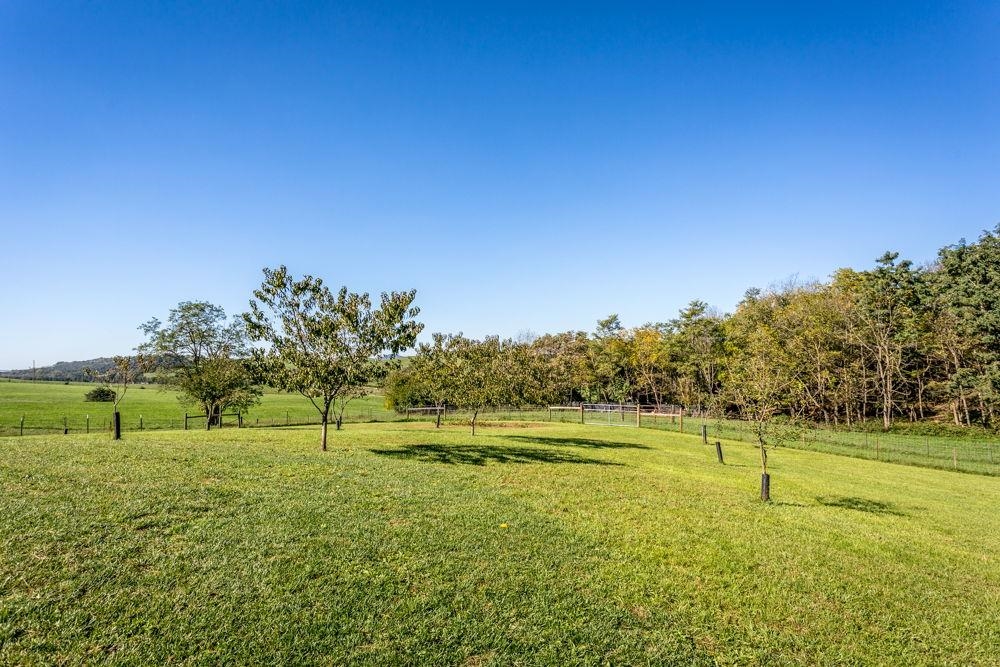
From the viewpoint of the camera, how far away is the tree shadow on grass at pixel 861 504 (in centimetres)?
1411

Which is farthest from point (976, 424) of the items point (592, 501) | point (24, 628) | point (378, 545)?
point (24, 628)

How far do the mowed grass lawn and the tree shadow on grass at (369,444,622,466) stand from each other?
11.9 ft

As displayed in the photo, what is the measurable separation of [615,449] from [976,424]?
43784 millimetres

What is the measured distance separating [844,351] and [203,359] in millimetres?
68282

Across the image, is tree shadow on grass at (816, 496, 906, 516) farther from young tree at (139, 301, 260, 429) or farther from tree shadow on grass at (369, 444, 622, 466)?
young tree at (139, 301, 260, 429)

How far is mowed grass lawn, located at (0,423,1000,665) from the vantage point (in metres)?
5.55

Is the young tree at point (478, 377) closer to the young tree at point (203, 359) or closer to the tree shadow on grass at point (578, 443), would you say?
the tree shadow on grass at point (578, 443)

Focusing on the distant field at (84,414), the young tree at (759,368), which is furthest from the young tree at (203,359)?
the young tree at (759,368)

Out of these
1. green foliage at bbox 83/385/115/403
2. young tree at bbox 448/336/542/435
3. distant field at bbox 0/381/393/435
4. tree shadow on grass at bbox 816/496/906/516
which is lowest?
distant field at bbox 0/381/393/435

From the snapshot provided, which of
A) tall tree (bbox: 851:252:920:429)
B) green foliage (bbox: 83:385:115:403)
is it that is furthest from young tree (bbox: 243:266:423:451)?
green foliage (bbox: 83:385:115:403)

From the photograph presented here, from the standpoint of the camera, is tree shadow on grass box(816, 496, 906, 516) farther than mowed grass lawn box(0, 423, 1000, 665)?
Yes

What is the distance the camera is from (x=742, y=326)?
6025 cm

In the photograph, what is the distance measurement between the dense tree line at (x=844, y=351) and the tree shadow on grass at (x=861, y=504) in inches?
716

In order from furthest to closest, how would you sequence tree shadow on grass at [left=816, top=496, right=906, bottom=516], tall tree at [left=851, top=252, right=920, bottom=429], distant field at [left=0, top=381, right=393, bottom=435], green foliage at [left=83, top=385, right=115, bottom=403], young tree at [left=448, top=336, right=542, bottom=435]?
green foliage at [left=83, top=385, right=115, bottom=403], tall tree at [left=851, top=252, right=920, bottom=429], distant field at [left=0, top=381, right=393, bottom=435], young tree at [left=448, top=336, right=542, bottom=435], tree shadow on grass at [left=816, top=496, right=906, bottom=516]
